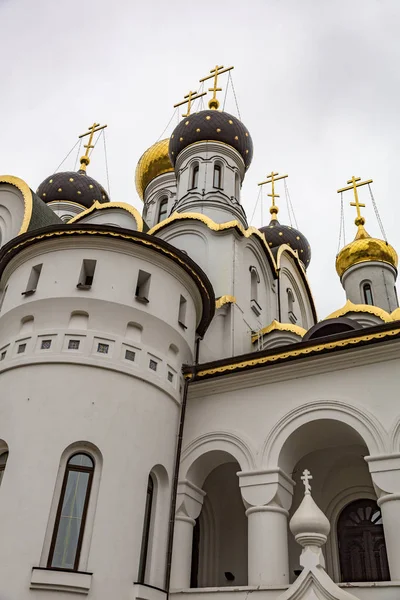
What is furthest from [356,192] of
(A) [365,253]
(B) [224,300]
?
(B) [224,300]

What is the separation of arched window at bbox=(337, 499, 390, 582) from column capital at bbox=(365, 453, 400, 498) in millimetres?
2014

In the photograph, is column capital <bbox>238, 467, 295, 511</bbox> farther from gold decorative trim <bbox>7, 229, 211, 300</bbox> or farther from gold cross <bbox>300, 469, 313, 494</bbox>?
gold decorative trim <bbox>7, 229, 211, 300</bbox>

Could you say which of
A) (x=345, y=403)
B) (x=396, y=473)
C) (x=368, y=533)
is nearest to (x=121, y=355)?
(x=345, y=403)

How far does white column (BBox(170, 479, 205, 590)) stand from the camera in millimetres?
8492

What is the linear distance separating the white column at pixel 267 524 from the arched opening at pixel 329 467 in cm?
38

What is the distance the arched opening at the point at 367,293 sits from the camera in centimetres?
1844

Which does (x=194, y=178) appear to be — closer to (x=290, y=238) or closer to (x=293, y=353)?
(x=290, y=238)

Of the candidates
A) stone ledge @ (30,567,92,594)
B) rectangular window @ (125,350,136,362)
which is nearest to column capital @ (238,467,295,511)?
rectangular window @ (125,350,136,362)

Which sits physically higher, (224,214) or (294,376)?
(224,214)

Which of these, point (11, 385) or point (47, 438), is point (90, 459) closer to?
point (47, 438)

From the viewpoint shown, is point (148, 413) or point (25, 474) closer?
point (25, 474)

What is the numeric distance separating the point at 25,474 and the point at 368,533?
18.3 ft

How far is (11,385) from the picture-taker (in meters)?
8.80

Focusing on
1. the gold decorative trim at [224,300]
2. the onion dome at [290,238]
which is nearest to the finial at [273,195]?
the onion dome at [290,238]
